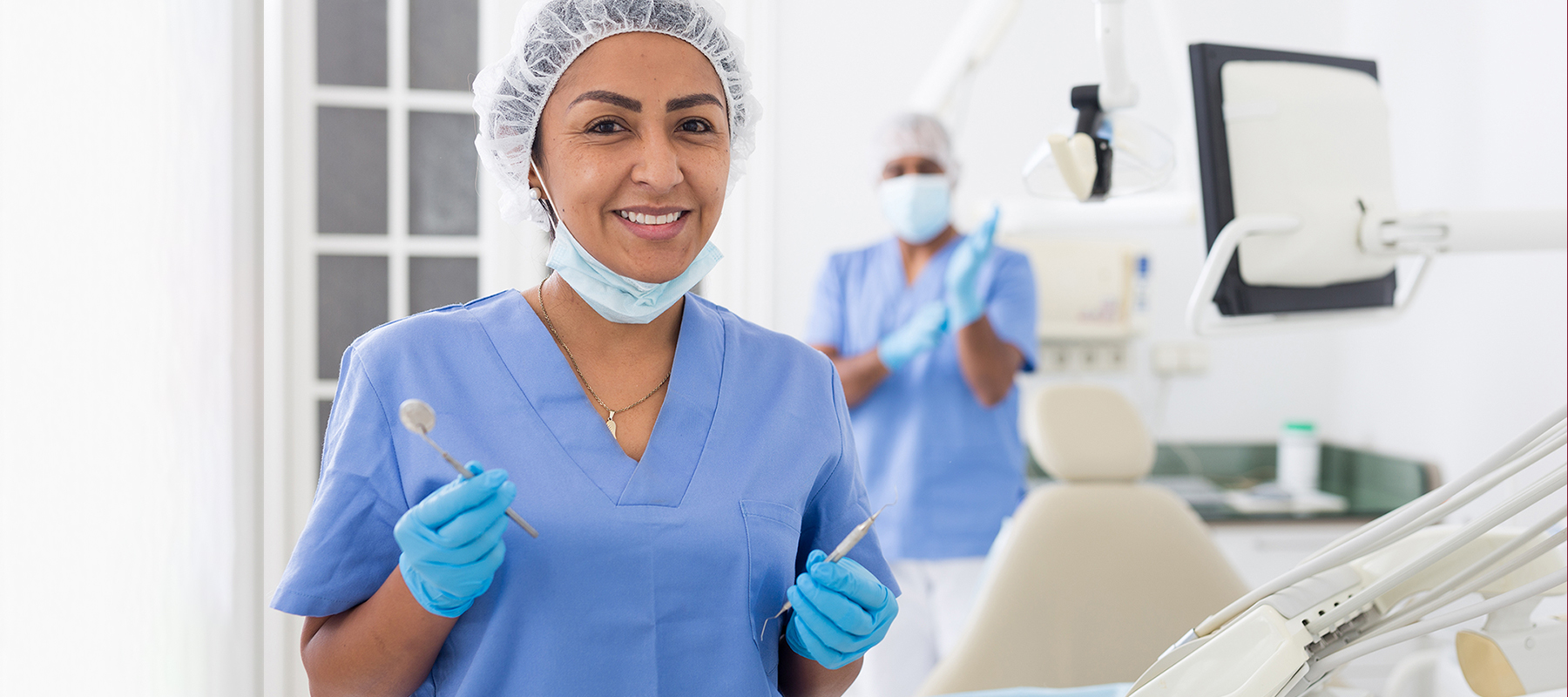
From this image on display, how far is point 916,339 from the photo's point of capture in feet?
6.01

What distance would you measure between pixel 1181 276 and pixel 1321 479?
0.71 m

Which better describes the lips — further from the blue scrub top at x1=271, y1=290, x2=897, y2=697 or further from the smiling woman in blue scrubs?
the blue scrub top at x1=271, y1=290, x2=897, y2=697

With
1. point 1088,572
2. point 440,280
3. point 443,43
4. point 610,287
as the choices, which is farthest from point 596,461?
point 443,43

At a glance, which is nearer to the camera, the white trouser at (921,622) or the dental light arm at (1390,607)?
the dental light arm at (1390,607)

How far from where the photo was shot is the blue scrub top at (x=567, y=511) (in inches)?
30.8

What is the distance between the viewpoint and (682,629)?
82cm

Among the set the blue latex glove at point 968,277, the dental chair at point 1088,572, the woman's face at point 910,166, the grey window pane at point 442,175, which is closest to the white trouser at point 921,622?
the dental chair at point 1088,572

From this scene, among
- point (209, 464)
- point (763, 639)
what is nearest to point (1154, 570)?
point (763, 639)

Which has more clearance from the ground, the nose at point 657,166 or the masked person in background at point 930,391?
the nose at point 657,166

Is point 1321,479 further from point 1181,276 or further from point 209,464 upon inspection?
point 209,464

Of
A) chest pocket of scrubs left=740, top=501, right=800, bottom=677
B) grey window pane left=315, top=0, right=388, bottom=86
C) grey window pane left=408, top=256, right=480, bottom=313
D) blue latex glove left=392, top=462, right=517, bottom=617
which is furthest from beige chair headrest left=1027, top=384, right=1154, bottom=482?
grey window pane left=315, top=0, right=388, bottom=86

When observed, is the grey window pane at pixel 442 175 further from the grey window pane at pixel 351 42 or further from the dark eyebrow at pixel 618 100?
the dark eyebrow at pixel 618 100

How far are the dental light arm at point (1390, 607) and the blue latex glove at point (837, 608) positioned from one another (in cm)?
24

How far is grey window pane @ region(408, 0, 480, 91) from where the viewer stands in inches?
96.5
